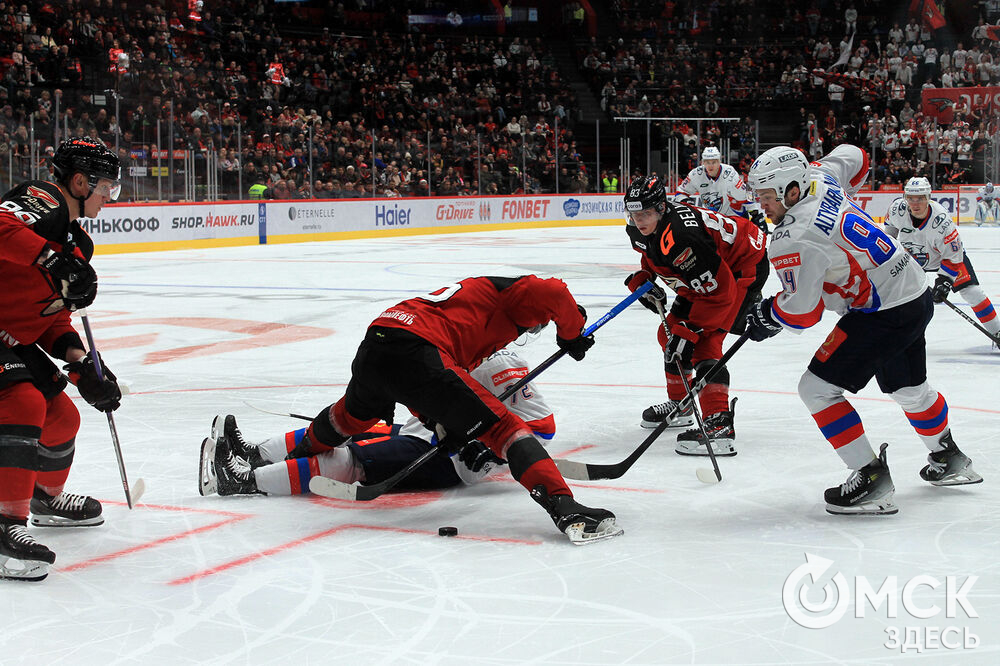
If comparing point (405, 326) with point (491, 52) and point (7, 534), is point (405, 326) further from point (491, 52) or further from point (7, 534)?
point (491, 52)

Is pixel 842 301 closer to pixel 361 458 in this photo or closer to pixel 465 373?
pixel 465 373

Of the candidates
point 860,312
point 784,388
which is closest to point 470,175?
point 784,388

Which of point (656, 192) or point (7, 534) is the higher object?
point (656, 192)

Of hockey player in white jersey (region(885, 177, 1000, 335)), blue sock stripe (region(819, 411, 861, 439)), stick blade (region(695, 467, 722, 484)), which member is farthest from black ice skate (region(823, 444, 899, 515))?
hockey player in white jersey (region(885, 177, 1000, 335))

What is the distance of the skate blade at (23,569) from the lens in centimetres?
308

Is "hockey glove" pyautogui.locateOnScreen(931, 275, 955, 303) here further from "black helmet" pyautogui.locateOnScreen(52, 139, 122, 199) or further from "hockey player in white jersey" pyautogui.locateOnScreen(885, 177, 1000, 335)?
"black helmet" pyautogui.locateOnScreen(52, 139, 122, 199)

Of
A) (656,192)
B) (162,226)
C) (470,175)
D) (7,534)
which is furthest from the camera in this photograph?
(470,175)

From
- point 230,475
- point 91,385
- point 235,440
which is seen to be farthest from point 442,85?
point 91,385

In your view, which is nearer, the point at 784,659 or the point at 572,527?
the point at 784,659

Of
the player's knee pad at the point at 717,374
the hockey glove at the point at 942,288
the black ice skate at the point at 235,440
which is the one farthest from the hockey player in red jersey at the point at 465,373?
the hockey glove at the point at 942,288

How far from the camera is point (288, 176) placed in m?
18.5

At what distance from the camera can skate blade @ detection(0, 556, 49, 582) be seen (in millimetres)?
3078

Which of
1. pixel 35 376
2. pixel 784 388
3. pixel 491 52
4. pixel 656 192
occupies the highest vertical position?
pixel 491 52

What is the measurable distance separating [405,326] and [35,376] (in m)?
1.14
